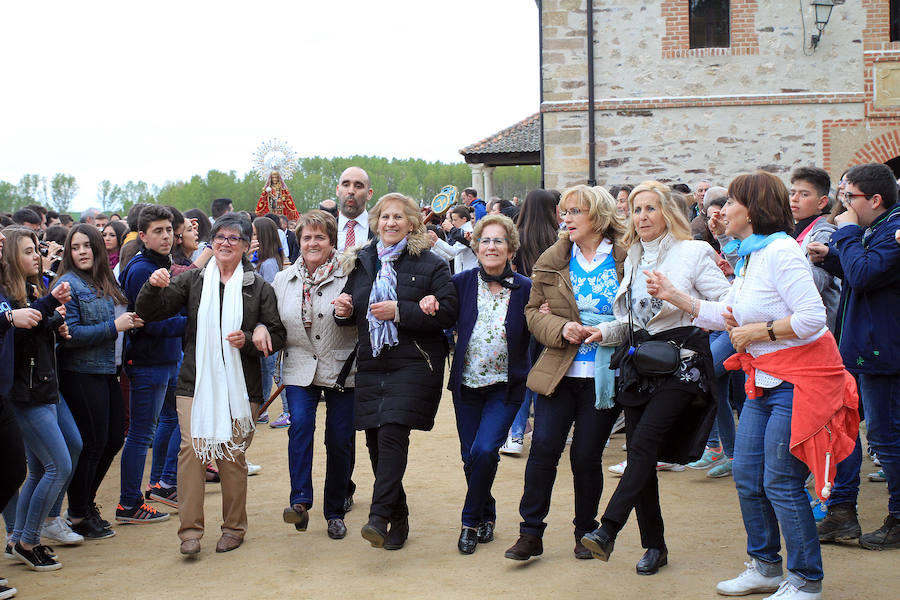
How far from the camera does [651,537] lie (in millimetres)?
4852

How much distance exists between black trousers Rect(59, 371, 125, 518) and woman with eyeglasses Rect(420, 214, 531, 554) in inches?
85.7

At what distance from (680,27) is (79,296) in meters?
12.5

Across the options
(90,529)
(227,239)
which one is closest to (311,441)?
(227,239)

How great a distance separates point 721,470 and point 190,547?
4.00 m

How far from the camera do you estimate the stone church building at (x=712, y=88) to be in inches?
598

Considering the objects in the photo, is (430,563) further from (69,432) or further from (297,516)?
(69,432)

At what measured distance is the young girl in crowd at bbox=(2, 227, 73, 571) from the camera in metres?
5.05

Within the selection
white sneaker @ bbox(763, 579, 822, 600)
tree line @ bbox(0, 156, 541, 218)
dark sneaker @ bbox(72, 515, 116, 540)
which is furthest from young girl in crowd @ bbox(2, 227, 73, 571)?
tree line @ bbox(0, 156, 541, 218)

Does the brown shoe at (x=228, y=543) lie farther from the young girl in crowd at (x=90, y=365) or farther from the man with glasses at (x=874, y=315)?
the man with glasses at (x=874, y=315)

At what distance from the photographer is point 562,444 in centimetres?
502

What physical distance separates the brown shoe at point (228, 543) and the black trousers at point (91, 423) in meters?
0.99

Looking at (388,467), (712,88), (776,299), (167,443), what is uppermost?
(712,88)

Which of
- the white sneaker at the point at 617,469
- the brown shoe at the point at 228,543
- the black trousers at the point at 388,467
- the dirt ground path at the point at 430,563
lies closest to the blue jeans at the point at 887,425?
the dirt ground path at the point at 430,563

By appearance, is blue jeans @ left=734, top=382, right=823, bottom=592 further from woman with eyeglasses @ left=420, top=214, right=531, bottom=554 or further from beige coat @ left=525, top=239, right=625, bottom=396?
woman with eyeglasses @ left=420, top=214, right=531, bottom=554
